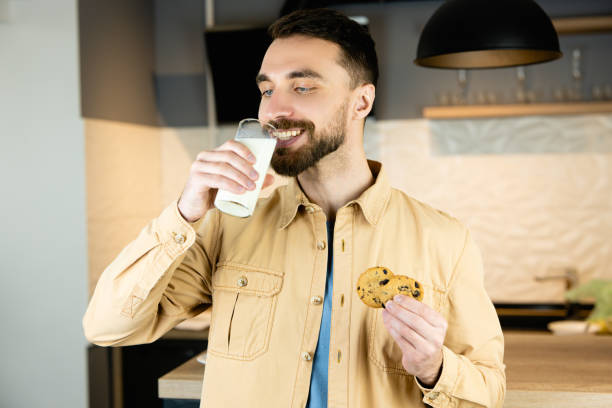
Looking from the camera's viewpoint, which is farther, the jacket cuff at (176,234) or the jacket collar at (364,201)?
the jacket collar at (364,201)

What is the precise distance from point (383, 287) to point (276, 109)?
441 mm

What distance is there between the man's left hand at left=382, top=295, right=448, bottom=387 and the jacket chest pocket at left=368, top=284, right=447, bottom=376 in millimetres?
138

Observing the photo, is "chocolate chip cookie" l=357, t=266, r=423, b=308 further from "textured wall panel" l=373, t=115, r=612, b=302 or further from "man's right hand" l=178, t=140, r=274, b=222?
"textured wall panel" l=373, t=115, r=612, b=302

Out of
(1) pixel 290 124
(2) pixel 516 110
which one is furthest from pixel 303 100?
(2) pixel 516 110

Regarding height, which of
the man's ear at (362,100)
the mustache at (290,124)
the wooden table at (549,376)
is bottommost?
the wooden table at (549,376)

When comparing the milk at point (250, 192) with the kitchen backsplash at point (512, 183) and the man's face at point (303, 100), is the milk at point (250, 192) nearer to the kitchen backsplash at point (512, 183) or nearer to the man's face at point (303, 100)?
the man's face at point (303, 100)

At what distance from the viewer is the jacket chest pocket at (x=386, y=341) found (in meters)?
1.35

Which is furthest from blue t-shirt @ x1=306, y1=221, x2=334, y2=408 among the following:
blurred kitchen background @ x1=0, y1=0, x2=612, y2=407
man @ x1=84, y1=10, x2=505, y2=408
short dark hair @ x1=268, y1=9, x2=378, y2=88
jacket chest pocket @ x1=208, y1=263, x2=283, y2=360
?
blurred kitchen background @ x1=0, y1=0, x2=612, y2=407

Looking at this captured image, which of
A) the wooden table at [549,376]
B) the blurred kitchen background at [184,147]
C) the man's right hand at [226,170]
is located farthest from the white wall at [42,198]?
the man's right hand at [226,170]

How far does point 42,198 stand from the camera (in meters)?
3.11

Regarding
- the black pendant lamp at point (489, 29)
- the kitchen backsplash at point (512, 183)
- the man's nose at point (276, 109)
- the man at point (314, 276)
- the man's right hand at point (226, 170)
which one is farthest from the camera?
the kitchen backsplash at point (512, 183)

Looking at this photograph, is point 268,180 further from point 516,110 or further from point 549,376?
point 516,110

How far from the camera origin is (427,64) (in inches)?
81.3

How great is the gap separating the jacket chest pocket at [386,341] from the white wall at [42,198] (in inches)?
82.8
